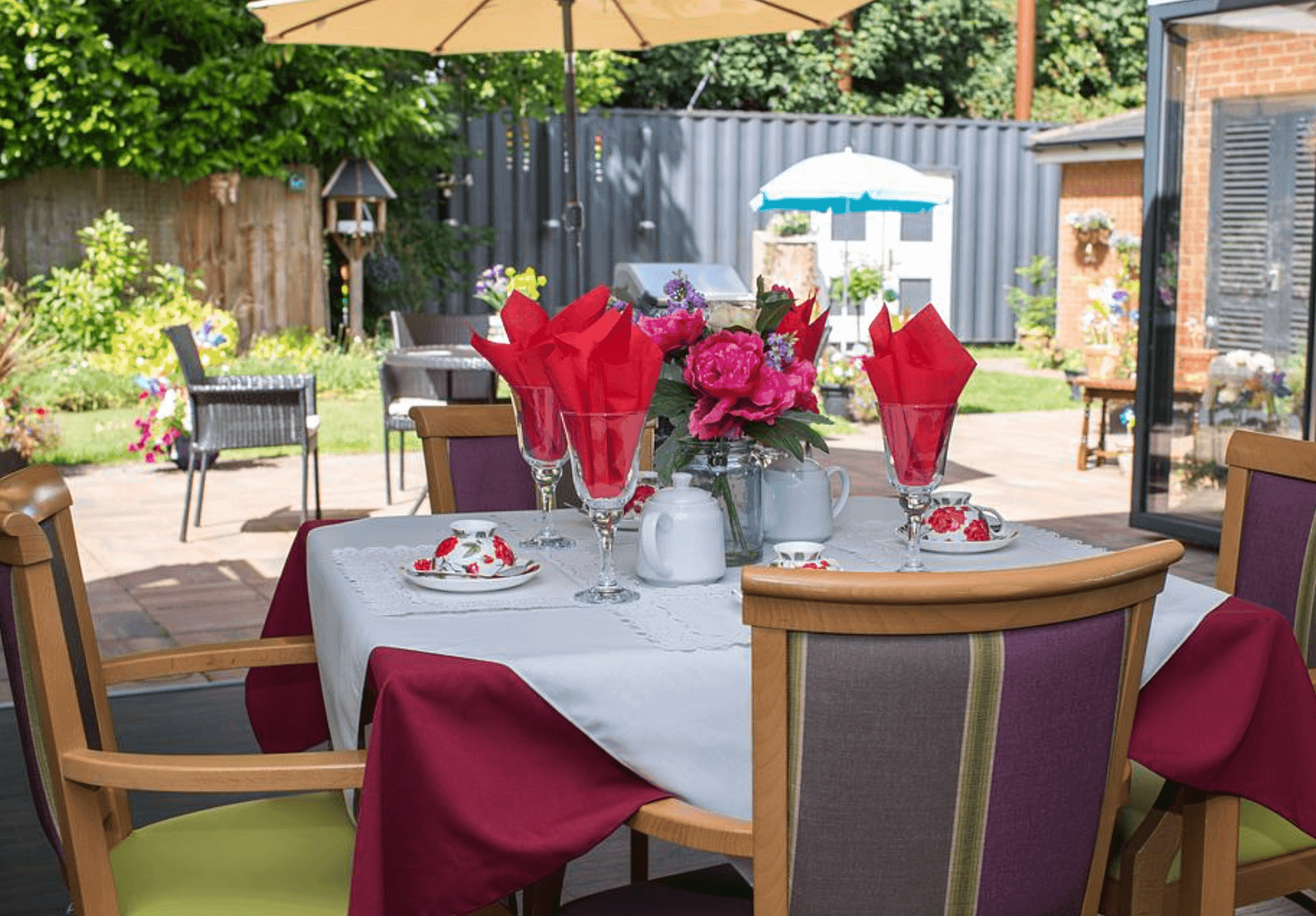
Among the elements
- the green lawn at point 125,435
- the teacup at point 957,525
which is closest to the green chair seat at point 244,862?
the teacup at point 957,525

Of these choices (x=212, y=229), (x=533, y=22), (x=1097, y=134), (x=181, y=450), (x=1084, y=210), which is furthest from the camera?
(x=1084, y=210)

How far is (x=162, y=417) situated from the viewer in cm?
716

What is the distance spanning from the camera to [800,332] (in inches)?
86.7

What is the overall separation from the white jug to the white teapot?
0.27 meters

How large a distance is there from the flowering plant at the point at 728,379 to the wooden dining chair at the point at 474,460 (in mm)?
840

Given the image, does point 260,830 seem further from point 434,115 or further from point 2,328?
point 434,115

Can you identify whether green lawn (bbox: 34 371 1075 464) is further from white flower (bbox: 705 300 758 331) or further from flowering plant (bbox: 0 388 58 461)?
white flower (bbox: 705 300 758 331)

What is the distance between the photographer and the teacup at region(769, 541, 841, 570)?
196cm

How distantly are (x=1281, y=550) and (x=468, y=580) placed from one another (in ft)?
4.07

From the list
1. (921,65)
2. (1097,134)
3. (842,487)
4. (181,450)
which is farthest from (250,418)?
(921,65)

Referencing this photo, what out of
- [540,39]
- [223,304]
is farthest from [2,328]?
[223,304]

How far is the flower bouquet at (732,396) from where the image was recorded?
201 cm

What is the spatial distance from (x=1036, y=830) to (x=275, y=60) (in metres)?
10.9

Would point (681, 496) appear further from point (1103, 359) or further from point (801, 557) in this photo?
Result: point (1103, 359)
